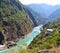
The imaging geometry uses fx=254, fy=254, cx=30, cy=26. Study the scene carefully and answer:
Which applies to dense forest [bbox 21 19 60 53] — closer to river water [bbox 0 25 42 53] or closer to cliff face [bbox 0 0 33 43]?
river water [bbox 0 25 42 53]

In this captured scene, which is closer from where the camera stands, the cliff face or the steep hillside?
the steep hillside

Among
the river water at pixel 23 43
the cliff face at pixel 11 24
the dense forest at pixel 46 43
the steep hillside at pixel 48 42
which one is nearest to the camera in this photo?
the river water at pixel 23 43

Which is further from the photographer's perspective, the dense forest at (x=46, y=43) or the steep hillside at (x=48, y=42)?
the steep hillside at (x=48, y=42)

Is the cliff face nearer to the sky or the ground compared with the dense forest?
nearer to the ground

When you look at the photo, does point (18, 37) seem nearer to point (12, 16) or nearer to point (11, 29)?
point (11, 29)

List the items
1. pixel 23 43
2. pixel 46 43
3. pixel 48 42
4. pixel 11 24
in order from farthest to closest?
1. pixel 11 24
2. pixel 48 42
3. pixel 46 43
4. pixel 23 43

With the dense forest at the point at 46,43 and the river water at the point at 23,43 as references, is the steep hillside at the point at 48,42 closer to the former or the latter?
the dense forest at the point at 46,43

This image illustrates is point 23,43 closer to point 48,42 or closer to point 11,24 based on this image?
point 48,42

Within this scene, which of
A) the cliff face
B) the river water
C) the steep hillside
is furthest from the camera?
the cliff face

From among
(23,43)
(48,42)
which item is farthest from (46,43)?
(23,43)

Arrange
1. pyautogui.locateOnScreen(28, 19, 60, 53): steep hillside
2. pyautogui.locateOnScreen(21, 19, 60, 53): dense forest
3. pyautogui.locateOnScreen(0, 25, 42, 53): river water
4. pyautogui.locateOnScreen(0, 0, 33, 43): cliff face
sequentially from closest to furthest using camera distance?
1. pyautogui.locateOnScreen(0, 25, 42, 53): river water
2. pyautogui.locateOnScreen(21, 19, 60, 53): dense forest
3. pyautogui.locateOnScreen(28, 19, 60, 53): steep hillside
4. pyautogui.locateOnScreen(0, 0, 33, 43): cliff face

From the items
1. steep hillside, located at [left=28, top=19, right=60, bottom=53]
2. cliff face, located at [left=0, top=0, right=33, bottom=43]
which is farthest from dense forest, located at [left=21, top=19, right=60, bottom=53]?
cliff face, located at [left=0, top=0, right=33, bottom=43]

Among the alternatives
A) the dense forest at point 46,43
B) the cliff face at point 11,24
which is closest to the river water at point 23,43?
the dense forest at point 46,43
